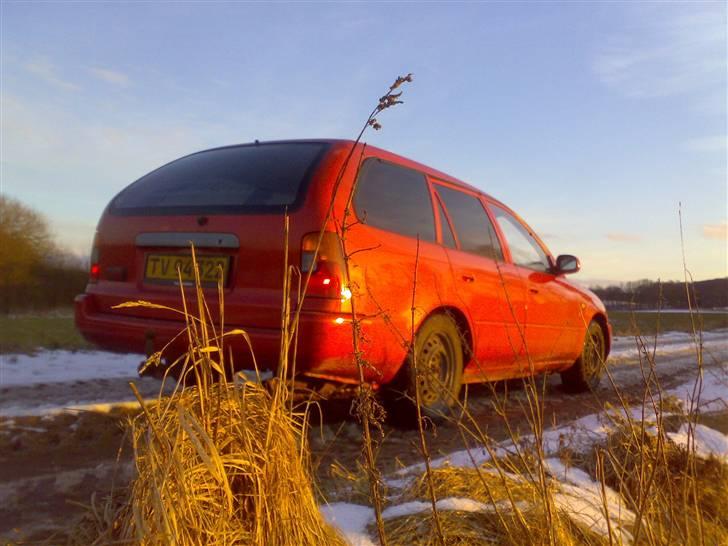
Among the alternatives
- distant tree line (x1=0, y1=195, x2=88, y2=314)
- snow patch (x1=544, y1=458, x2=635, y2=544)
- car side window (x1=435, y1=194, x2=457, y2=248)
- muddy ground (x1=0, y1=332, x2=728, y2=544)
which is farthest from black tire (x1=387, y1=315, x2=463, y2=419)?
distant tree line (x1=0, y1=195, x2=88, y2=314)

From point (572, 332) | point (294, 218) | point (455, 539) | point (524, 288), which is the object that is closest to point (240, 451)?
point (455, 539)

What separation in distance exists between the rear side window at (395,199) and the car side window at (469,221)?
30 cm

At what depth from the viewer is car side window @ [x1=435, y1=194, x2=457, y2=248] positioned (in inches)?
163

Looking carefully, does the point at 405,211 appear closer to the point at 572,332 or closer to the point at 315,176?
the point at 315,176

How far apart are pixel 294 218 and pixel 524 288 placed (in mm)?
2279

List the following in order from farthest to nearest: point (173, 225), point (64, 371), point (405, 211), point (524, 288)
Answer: point (64, 371) → point (524, 288) → point (405, 211) → point (173, 225)

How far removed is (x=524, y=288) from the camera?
194 inches

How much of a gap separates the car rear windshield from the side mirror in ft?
8.75

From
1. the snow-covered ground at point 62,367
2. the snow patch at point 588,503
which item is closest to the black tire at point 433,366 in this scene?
the snow patch at point 588,503

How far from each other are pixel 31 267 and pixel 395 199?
30479mm

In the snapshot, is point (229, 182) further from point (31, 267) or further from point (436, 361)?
point (31, 267)

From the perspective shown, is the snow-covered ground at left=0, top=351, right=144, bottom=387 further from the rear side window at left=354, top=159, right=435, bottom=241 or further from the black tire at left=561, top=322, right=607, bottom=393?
the black tire at left=561, top=322, right=607, bottom=393

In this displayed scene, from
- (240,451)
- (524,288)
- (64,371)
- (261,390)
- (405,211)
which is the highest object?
(405,211)

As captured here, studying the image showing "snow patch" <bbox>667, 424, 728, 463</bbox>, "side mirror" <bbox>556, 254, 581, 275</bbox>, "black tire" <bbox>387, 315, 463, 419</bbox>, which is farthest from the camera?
"side mirror" <bbox>556, 254, 581, 275</bbox>
